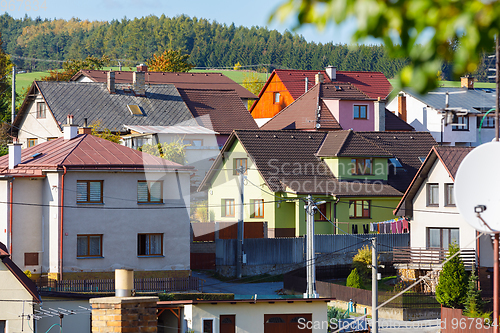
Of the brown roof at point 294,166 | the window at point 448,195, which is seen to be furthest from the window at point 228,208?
the window at point 448,195

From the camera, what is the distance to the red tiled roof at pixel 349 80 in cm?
6929

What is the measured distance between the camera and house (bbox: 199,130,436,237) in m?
41.5

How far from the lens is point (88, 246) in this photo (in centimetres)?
3109

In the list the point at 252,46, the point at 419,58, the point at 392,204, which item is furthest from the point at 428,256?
the point at 252,46

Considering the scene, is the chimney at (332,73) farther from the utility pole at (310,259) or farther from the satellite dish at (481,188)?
the satellite dish at (481,188)

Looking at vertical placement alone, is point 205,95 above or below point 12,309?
above

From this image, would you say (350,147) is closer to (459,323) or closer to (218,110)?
(459,323)

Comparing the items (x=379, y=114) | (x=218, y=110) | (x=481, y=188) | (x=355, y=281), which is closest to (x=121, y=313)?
(x=481, y=188)

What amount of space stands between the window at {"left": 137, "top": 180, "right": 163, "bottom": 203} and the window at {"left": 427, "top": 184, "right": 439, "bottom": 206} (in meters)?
14.4

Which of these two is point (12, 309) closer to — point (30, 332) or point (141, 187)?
point (30, 332)

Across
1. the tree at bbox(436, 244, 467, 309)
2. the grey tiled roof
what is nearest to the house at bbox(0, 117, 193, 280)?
the tree at bbox(436, 244, 467, 309)

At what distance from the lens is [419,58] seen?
11.6 feet

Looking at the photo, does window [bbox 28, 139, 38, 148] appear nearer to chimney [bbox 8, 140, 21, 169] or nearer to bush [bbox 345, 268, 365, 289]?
chimney [bbox 8, 140, 21, 169]

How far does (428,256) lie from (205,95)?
107 ft
